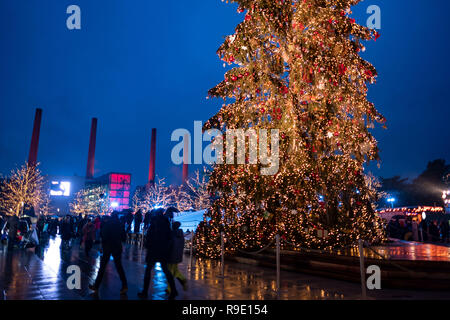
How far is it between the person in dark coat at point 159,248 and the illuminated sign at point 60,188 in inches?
2815

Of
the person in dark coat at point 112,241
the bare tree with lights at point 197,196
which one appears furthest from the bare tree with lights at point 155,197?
the person in dark coat at point 112,241

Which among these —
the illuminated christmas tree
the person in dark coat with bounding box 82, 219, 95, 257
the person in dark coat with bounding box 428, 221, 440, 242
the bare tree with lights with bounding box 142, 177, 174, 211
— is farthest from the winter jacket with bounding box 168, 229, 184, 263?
the bare tree with lights with bounding box 142, 177, 174, 211

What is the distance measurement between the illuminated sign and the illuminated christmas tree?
2583 inches

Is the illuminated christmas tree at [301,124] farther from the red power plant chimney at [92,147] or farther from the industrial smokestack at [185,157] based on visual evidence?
the red power plant chimney at [92,147]

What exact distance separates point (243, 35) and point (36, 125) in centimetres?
5765

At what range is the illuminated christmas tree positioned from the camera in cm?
1238

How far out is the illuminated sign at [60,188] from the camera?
232 feet

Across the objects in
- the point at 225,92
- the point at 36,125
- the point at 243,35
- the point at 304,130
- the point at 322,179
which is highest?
the point at 36,125

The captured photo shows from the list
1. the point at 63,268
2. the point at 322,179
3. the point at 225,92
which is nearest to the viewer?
the point at 63,268


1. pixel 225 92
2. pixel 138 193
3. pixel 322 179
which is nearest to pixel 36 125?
pixel 138 193

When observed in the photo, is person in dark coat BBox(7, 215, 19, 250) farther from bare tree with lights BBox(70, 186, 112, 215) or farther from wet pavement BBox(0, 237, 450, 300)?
bare tree with lights BBox(70, 186, 112, 215)

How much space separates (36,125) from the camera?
60.2m

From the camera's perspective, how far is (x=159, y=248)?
7.25 m
